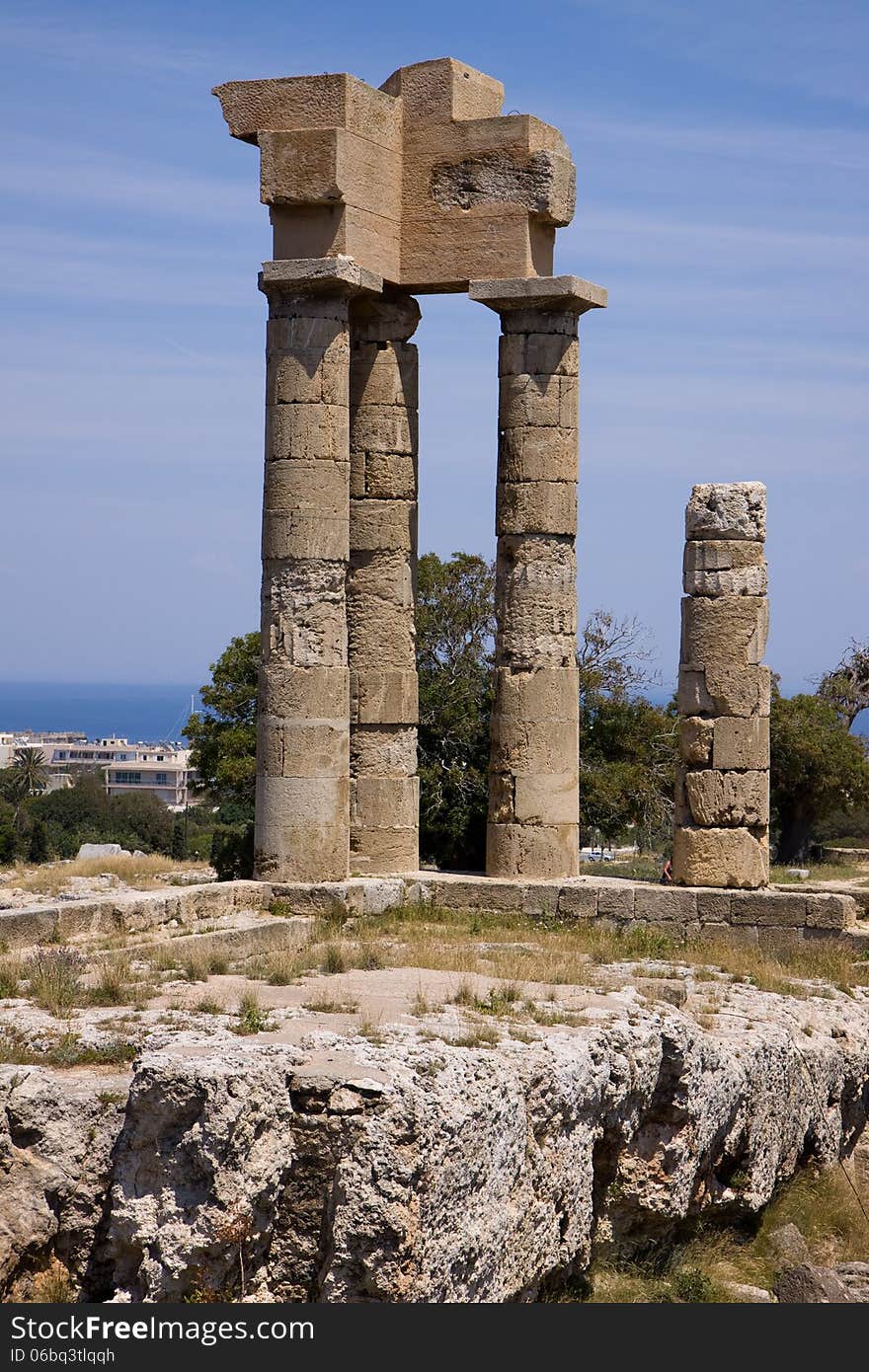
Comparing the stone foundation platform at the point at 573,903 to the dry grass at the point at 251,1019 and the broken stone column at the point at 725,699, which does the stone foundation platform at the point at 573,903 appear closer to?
the broken stone column at the point at 725,699

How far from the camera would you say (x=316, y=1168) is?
420 inches

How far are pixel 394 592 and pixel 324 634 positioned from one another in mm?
1849

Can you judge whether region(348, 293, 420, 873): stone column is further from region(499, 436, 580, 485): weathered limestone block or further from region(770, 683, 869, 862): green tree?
region(770, 683, 869, 862): green tree

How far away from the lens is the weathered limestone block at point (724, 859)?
1977cm

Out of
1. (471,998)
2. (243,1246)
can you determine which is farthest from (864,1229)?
(243,1246)

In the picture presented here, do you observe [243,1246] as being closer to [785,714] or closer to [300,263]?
[300,263]

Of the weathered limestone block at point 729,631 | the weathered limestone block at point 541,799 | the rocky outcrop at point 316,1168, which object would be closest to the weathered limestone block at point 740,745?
the weathered limestone block at point 729,631

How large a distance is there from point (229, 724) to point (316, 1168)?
24333 mm

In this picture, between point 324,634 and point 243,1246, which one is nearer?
point 243,1246

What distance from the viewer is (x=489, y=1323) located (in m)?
10.0

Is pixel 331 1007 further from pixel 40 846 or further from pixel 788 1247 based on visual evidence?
pixel 40 846

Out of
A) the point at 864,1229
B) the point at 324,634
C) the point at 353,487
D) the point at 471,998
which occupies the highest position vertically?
the point at 353,487

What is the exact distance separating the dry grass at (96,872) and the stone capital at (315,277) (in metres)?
7.82

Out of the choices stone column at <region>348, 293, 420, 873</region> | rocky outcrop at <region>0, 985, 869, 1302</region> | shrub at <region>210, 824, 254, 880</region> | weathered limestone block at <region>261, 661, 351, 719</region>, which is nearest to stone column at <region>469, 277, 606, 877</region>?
stone column at <region>348, 293, 420, 873</region>
